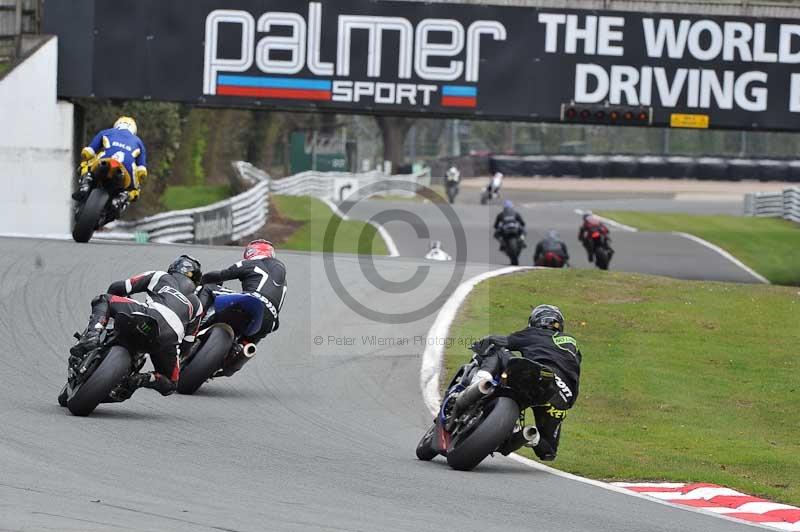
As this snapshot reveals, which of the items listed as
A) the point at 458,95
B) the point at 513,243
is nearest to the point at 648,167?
the point at 513,243

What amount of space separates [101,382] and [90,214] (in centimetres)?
835

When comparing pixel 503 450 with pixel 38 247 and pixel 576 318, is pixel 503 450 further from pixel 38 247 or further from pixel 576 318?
pixel 38 247

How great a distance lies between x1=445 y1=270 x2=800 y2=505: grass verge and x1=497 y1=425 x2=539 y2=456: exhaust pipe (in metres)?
0.75

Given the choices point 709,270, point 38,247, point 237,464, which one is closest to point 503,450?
point 237,464

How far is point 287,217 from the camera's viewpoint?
37562 mm

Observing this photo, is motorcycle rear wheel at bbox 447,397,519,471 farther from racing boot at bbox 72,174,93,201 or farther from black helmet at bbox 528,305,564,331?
racing boot at bbox 72,174,93,201

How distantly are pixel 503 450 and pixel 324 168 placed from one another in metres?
59.1

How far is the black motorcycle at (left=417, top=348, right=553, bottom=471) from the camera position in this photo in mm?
8883

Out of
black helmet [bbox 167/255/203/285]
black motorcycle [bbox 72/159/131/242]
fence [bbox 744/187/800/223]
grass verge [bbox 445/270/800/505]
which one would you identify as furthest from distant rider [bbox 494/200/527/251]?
fence [bbox 744/187/800/223]

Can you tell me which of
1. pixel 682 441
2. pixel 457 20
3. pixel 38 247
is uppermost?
pixel 457 20

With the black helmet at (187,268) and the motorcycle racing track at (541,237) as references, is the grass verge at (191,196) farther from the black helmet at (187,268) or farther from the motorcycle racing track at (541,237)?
the black helmet at (187,268)

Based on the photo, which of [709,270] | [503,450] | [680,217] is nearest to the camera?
[503,450]

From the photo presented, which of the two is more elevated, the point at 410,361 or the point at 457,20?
the point at 457,20

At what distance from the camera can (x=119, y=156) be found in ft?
56.4
